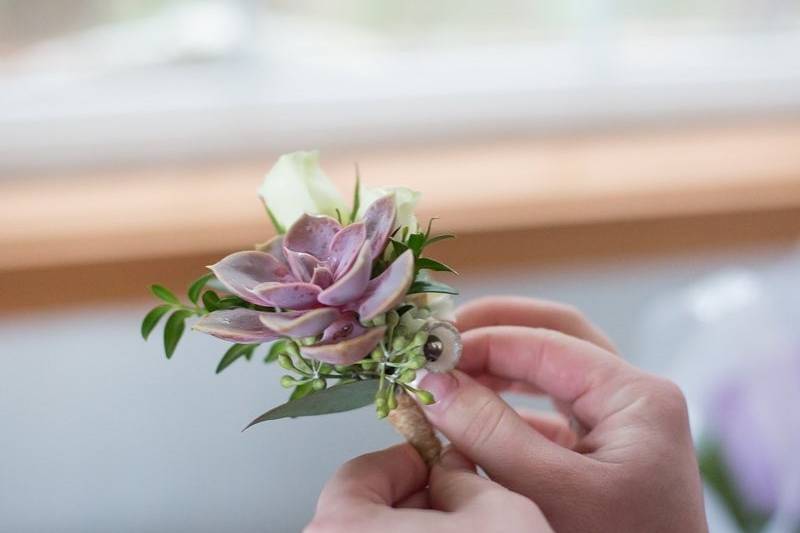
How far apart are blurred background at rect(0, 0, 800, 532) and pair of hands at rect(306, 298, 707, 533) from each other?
0.41 m

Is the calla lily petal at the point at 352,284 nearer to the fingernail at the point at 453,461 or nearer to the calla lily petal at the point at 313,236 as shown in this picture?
the calla lily petal at the point at 313,236

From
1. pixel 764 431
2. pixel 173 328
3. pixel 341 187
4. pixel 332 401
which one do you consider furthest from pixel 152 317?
pixel 341 187

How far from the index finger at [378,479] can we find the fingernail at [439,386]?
35mm

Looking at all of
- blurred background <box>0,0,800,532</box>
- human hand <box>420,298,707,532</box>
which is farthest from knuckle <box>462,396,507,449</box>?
blurred background <box>0,0,800,532</box>

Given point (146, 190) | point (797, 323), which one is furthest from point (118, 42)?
point (797, 323)

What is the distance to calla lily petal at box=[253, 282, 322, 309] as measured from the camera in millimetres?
409

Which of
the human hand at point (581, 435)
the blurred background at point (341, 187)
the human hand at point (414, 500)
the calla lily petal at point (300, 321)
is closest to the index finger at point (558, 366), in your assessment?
the human hand at point (581, 435)

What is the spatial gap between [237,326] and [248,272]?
1.2 inches

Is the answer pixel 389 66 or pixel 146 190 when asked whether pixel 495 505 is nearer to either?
pixel 146 190

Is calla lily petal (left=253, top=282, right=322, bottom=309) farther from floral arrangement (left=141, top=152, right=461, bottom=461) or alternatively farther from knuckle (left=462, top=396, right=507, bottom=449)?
knuckle (left=462, top=396, right=507, bottom=449)

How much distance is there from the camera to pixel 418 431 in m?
0.52

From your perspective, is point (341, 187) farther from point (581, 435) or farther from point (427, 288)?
point (427, 288)

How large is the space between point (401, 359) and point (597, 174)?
0.98 meters

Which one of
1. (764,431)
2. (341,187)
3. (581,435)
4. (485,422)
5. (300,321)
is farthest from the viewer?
(341,187)
